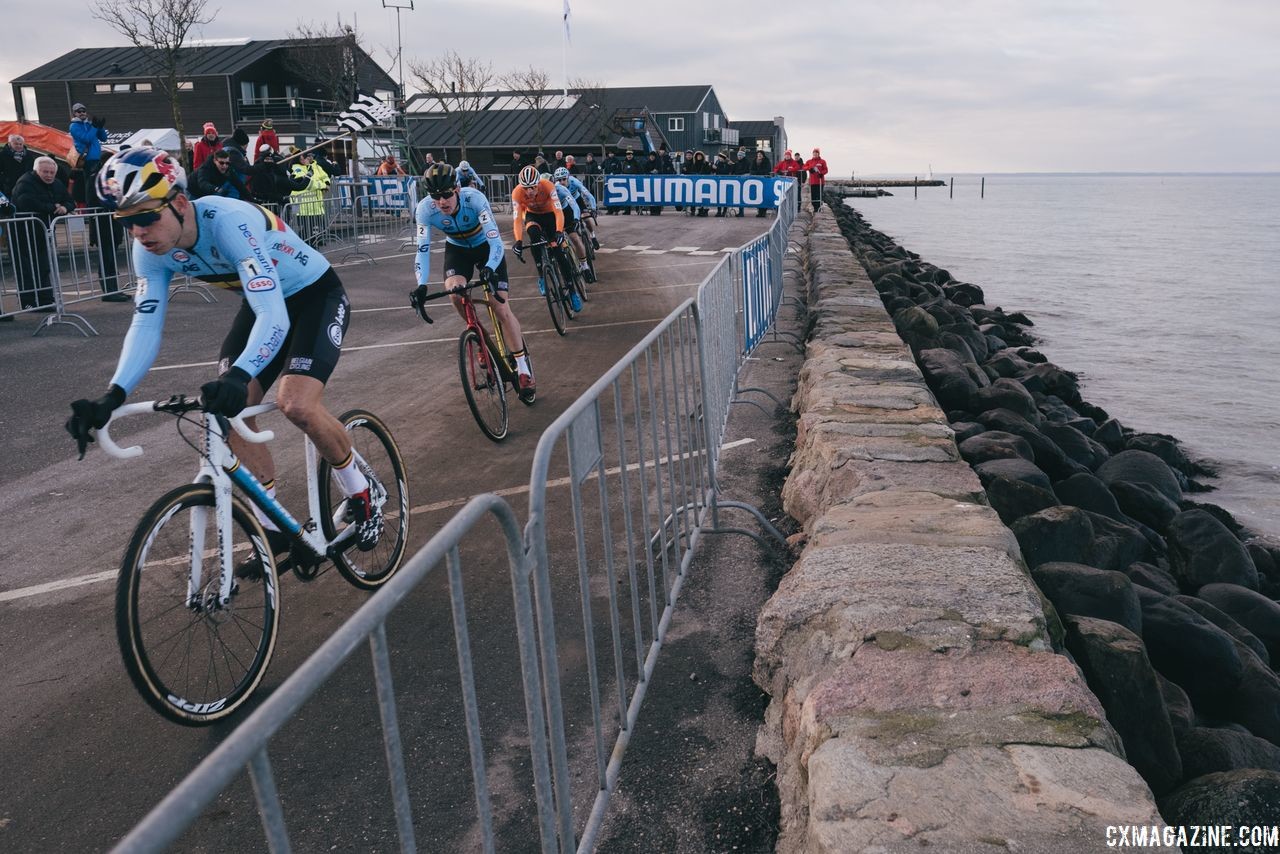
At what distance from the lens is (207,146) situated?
17.2 m

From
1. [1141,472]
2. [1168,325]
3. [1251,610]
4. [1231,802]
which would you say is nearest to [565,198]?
[1141,472]

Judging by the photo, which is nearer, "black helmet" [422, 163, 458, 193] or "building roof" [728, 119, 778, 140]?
"black helmet" [422, 163, 458, 193]

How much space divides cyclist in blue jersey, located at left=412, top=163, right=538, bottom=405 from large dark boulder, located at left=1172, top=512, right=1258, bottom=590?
5.42 meters

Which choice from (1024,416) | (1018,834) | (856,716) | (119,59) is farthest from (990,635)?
(119,59)

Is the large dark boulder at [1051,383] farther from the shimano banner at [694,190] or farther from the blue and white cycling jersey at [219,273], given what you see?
the shimano banner at [694,190]

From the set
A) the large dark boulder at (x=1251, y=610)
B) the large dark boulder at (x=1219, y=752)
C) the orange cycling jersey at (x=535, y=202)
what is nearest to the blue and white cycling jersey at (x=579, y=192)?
the orange cycling jersey at (x=535, y=202)

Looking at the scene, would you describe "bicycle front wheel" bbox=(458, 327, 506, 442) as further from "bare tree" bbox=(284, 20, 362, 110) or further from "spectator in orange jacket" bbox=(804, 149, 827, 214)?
"bare tree" bbox=(284, 20, 362, 110)

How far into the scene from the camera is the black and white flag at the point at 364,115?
20641 millimetres

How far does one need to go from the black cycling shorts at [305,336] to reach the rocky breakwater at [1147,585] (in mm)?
3557

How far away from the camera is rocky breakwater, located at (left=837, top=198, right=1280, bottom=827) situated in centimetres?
404

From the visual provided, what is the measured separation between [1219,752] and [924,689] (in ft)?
6.21

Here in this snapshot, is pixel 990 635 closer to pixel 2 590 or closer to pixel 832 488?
pixel 832 488

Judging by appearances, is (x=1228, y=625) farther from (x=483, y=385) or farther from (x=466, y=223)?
(x=466, y=223)

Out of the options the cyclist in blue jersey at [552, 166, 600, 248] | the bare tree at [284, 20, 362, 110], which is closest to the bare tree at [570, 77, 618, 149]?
the bare tree at [284, 20, 362, 110]
